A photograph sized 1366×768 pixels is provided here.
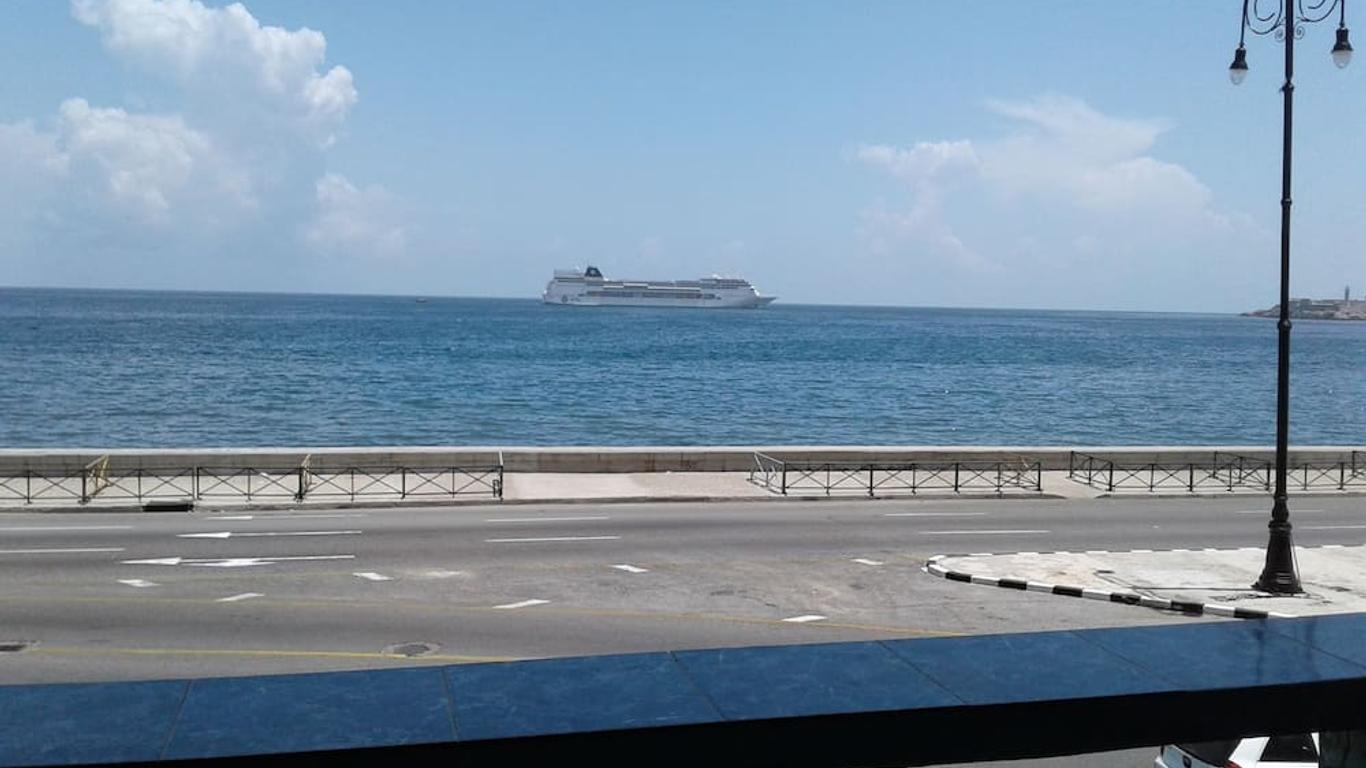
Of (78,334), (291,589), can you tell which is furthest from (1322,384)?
(78,334)

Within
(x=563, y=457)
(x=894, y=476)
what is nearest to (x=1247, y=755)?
(x=894, y=476)

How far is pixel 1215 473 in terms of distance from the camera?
114 feet

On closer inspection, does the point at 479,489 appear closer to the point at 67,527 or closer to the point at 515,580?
the point at 67,527

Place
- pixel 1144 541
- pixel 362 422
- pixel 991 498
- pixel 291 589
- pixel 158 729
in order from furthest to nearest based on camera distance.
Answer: pixel 362 422, pixel 991 498, pixel 1144 541, pixel 291 589, pixel 158 729

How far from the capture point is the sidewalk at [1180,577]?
18500 mm

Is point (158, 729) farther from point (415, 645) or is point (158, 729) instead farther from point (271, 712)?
point (415, 645)

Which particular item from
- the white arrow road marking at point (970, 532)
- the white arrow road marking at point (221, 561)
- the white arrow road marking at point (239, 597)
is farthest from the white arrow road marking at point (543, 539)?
the white arrow road marking at point (970, 532)

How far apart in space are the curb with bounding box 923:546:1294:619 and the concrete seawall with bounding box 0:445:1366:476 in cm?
1342

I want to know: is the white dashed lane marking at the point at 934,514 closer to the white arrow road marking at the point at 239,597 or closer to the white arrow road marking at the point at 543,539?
the white arrow road marking at the point at 543,539

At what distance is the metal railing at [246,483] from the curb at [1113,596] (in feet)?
41.5

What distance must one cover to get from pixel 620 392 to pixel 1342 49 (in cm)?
6206

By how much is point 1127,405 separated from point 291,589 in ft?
222

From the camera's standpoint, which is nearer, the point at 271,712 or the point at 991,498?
the point at 271,712

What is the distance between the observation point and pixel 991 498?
30.7 meters
